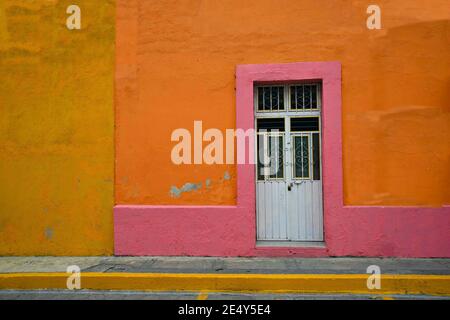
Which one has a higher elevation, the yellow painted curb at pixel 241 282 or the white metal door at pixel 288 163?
the white metal door at pixel 288 163

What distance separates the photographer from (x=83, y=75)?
6.15m

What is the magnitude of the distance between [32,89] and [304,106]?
16.2 ft

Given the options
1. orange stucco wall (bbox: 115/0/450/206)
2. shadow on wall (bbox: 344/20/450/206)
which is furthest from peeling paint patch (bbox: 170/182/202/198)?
shadow on wall (bbox: 344/20/450/206)

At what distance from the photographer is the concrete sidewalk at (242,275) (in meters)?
4.45

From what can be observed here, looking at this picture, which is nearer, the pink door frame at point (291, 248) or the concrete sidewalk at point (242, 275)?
the concrete sidewalk at point (242, 275)

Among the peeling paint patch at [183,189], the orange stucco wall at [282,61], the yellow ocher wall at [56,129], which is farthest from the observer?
the yellow ocher wall at [56,129]

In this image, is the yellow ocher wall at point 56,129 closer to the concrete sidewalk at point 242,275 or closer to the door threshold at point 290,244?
the concrete sidewalk at point 242,275

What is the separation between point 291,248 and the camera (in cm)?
564

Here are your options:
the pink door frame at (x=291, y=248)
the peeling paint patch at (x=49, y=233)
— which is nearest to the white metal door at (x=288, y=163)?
the pink door frame at (x=291, y=248)

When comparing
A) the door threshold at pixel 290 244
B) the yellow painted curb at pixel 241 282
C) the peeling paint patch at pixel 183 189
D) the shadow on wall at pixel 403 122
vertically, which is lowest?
the yellow painted curb at pixel 241 282

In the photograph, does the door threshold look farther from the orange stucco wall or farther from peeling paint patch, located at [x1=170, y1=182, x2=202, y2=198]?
peeling paint patch, located at [x1=170, y1=182, x2=202, y2=198]
